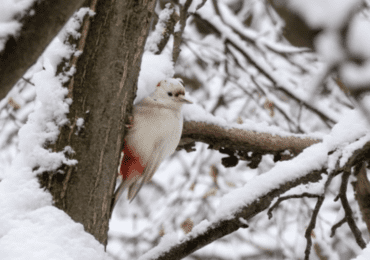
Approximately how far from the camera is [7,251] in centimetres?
78

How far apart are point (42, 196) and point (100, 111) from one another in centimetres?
31

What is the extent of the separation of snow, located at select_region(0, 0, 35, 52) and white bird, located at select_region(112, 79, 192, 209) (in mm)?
757

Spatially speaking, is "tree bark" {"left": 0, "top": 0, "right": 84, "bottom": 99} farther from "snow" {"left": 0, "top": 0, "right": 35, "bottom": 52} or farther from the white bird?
the white bird

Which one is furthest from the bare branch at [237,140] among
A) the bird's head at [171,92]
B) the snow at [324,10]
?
the snow at [324,10]

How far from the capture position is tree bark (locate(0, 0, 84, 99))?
55 cm

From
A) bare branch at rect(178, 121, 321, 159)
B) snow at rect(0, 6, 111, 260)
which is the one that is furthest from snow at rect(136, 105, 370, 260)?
snow at rect(0, 6, 111, 260)

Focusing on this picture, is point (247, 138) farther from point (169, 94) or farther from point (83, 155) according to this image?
point (83, 155)

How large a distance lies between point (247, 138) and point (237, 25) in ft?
5.81

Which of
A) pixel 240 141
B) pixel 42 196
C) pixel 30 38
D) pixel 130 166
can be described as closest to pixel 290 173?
pixel 240 141

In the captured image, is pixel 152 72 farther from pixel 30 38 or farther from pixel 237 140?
pixel 30 38

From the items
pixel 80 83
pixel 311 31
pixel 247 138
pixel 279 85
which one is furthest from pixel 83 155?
pixel 279 85

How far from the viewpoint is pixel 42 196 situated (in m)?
0.99

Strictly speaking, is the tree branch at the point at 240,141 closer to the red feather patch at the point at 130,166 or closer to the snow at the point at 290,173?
the snow at the point at 290,173

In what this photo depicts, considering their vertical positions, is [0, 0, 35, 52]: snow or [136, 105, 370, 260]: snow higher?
[0, 0, 35, 52]: snow
